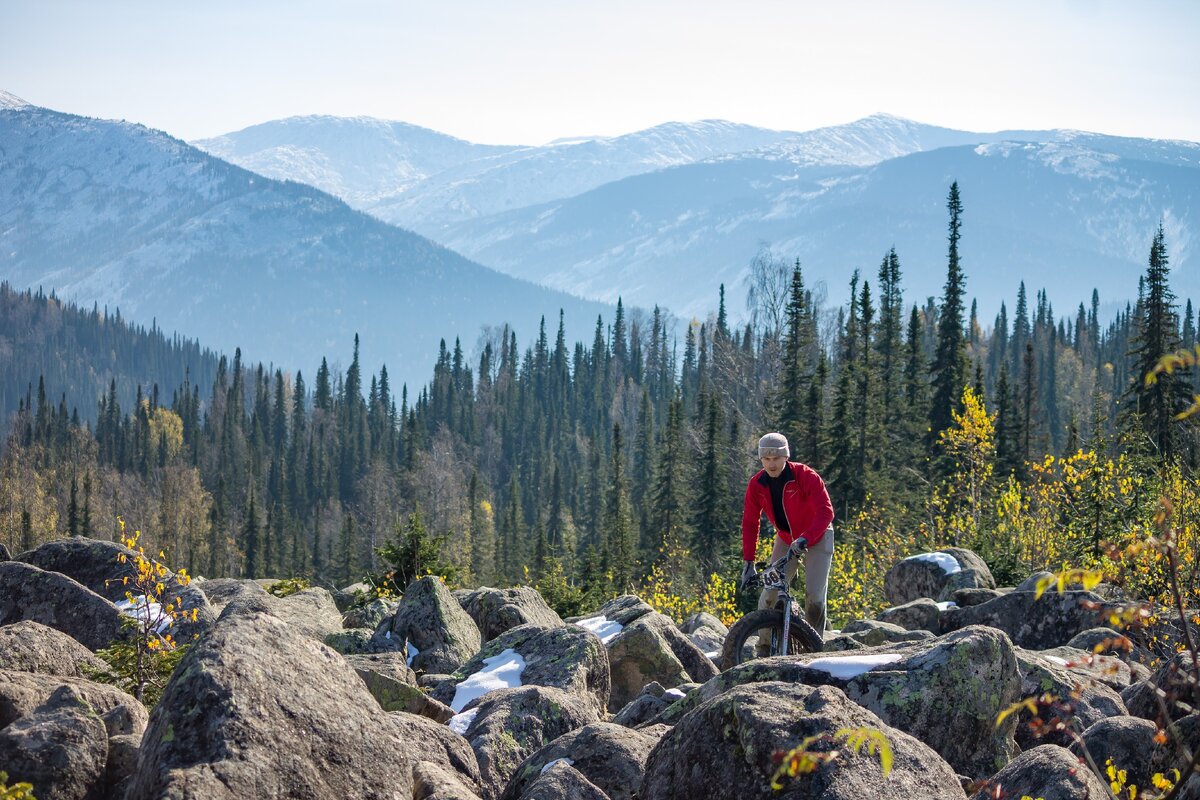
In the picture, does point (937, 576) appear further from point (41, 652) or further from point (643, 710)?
point (41, 652)

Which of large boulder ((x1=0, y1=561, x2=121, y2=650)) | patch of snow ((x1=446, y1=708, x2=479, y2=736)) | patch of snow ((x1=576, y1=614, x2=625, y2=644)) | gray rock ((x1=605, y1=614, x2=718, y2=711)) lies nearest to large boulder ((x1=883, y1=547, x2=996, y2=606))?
patch of snow ((x1=576, y1=614, x2=625, y2=644))

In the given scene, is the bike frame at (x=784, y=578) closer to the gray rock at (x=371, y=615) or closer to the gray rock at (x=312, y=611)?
the gray rock at (x=312, y=611)

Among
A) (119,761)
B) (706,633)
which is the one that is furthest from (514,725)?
(706,633)

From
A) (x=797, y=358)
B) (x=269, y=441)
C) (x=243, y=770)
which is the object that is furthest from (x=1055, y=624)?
(x=269, y=441)

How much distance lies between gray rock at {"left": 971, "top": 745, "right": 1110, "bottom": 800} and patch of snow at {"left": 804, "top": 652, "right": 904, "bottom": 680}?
1583mm

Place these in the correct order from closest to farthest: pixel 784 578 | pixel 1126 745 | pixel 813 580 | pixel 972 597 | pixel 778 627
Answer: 1. pixel 1126 745
2. pixel 778 627
3. pixel 784 578
4. pixel 813 580
5. pixel 972 597

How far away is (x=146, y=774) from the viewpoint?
23.0 ft

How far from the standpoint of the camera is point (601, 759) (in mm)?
9102

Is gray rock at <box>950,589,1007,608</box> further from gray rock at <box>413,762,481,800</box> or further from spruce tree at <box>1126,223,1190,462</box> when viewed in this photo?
spruce tree at <box>1126,223,1190,462</box>

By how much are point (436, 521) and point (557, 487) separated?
1644cm

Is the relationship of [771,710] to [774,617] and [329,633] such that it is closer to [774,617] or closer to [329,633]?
[774,617]

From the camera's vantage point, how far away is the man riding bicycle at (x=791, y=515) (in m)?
12.8

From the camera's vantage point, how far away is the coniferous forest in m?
28.7

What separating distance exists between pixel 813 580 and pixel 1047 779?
520cm
